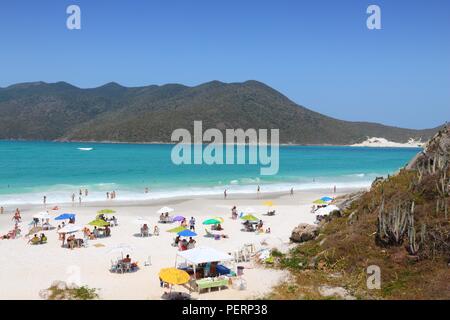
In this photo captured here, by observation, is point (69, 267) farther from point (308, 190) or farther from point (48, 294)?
point (308, 190)

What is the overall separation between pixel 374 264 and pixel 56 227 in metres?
18.5

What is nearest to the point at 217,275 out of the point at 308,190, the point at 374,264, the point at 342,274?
the point at 342,274

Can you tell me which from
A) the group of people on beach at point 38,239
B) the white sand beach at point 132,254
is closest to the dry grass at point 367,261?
the white sand beach at point 132,254

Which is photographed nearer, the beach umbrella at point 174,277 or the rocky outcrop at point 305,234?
the beach umbrella at point 174,277

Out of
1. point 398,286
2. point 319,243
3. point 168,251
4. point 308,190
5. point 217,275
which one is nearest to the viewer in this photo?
point 398,286

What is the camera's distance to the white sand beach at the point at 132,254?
1316cm

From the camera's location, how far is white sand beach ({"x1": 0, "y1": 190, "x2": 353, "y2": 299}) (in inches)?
518

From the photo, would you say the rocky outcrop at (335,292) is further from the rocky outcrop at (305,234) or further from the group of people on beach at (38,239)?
the group of people on beach at (38,239)

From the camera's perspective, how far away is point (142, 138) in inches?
7215

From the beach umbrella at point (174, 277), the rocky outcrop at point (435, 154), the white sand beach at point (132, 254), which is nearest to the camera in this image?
the beach umbrella at point (174, 277)

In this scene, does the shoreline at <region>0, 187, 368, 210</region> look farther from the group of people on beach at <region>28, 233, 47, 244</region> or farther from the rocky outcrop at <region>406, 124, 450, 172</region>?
the rocky outcrop at <region>406, 124, 450, 172</region>

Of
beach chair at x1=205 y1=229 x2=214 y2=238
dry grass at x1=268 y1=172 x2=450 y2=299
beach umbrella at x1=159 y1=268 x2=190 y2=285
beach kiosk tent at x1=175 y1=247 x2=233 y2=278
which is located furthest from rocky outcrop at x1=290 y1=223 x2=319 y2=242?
beach umbrella at x1=159 y1=268 x2=190 y2=285

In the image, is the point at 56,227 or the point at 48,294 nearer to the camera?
the point at 48,294

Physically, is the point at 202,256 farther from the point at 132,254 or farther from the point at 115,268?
the point at 132,254
